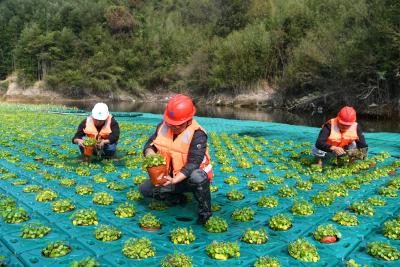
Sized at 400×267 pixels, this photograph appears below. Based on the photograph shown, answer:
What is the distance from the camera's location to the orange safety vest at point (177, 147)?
221 inches

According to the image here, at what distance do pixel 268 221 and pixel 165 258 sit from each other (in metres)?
1.92

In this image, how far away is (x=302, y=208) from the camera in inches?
238

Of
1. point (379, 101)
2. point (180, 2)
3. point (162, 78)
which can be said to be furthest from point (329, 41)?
point (180, 2)

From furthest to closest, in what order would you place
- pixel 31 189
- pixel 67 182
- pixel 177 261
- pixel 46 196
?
pixel 67 182
pixel 31 189
pixel 46 196
pixel 177 261

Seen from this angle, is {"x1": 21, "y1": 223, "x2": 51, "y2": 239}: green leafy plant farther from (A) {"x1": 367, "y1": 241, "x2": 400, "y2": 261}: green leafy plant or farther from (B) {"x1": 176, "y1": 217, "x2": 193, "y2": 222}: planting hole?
(A) {"x1": 367, "y1": 241, "x2": 400, "y2": 261}: green leafy plant

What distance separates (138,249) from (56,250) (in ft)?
3.18

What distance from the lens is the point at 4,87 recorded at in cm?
7425

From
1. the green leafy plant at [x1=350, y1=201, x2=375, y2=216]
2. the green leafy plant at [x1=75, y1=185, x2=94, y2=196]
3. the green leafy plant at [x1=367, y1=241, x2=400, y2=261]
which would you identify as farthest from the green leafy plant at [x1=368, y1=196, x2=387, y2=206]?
the green leafy plant at [x1=75, y1=185, x2=94, y2=196]

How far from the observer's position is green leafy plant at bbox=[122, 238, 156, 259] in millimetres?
4570

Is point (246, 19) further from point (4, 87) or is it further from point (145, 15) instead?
point (4, 87)

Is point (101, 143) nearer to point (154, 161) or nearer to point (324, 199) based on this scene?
point (154, 161)

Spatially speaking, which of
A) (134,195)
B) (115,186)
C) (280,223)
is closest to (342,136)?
(280,223)

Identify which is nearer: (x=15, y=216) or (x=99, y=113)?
(x=15, y=216)

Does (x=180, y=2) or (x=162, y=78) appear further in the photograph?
(x=180, y=2)
